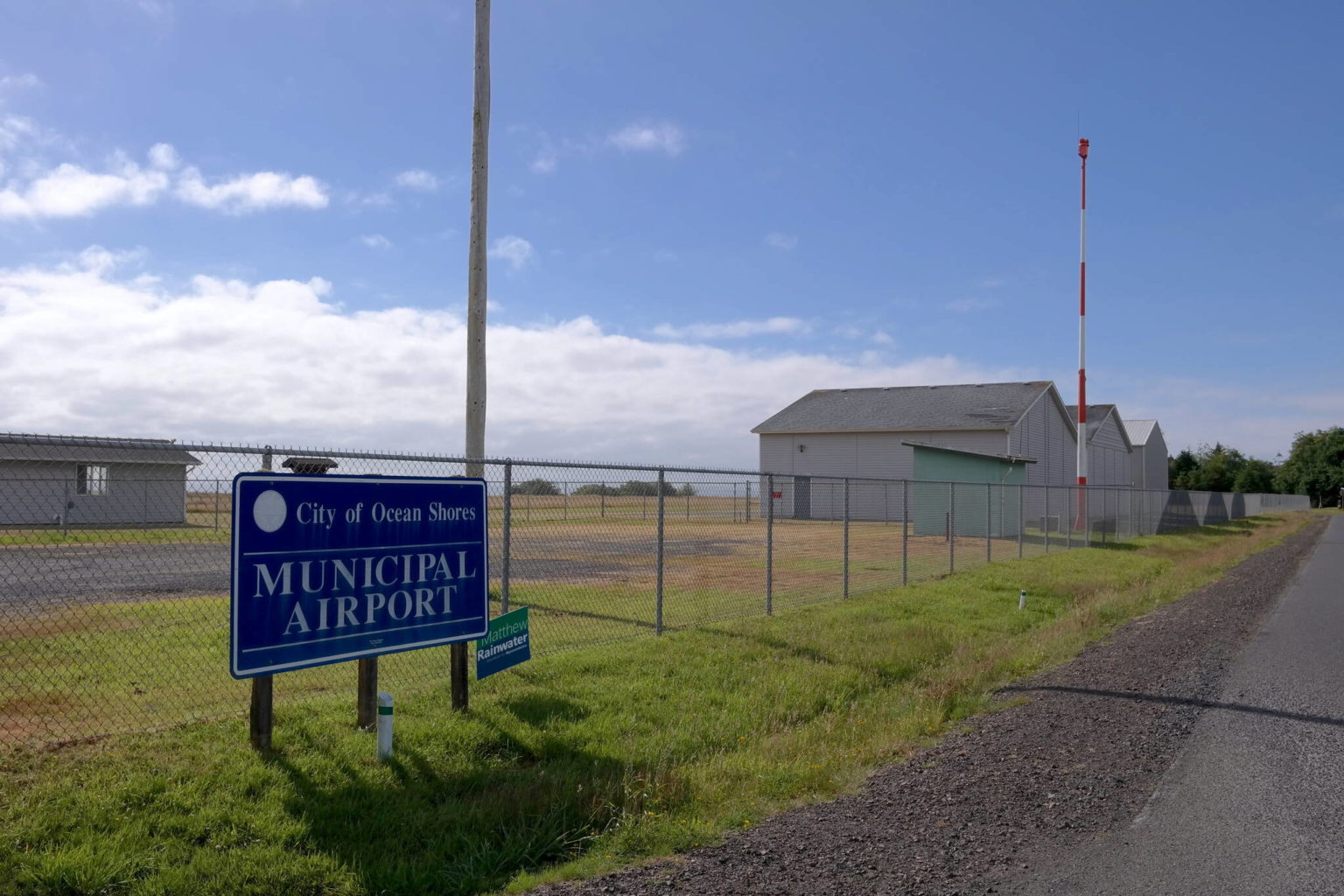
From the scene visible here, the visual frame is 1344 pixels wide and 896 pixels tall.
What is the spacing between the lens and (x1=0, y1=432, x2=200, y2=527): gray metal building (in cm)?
531

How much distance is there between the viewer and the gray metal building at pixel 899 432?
40656 millimetres

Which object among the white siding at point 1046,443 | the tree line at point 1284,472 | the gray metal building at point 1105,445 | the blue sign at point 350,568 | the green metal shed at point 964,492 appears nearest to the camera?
the blue sign at point 350,568

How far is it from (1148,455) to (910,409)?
35.8 metres

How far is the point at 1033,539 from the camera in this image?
2839 cm

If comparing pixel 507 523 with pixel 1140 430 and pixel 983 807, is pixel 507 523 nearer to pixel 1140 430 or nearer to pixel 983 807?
pixel 983 807

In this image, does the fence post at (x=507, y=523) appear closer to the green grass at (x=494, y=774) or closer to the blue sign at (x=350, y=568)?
the green grass at (x=494, y=774)

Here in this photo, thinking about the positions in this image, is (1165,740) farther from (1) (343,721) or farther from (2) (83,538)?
(2) (83,538)

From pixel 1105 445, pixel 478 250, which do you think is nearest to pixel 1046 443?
pixel 1105 445

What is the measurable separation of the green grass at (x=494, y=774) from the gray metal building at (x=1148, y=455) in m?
62.9

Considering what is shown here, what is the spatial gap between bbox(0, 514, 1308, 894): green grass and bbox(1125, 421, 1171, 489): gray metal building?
62.9 metres

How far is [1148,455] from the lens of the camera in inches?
2790

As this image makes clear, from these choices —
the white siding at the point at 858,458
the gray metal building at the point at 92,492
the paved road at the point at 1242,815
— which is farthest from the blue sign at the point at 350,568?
the white siding at the point at 858,458

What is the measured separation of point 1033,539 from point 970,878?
25745mm

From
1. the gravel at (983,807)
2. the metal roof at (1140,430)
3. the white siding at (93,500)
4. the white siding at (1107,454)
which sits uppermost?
the metal roof at (1140,430)
